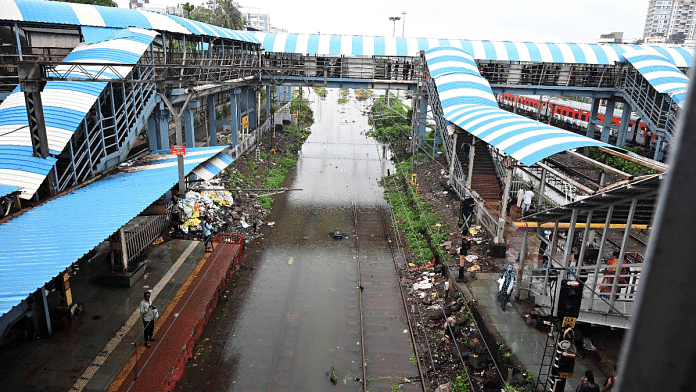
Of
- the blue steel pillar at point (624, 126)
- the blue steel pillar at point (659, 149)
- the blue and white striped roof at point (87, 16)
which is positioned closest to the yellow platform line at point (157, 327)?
the blue and white striped roof at point (87, 16)

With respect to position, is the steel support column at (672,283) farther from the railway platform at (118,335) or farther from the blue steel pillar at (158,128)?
the blue steel pillar at (158,128)

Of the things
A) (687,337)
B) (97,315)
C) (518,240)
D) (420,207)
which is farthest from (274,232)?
(687,337)

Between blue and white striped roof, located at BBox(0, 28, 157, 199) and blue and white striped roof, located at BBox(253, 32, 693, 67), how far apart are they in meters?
19.5

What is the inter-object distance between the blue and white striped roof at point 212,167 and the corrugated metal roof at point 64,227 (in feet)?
3.60

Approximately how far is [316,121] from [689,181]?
51.1 meters

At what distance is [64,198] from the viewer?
36.5 ft

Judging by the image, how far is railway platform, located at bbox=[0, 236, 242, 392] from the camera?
9.20 meters

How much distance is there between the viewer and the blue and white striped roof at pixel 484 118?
11930 mm

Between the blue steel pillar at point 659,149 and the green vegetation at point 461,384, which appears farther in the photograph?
the blue steel pillar at point 659,149

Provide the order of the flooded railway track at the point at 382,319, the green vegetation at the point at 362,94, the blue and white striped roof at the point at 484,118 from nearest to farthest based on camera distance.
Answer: the flooded railway track at the point at 382,319, the blue and white striped roof at the point at 484,118, the green vegetation at the point at 362,94

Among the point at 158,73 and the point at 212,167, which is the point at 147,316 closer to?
the point at 212,167

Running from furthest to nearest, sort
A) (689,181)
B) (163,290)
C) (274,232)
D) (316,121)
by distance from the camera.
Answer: (316,121), (274,232), (163,290), (689,181)

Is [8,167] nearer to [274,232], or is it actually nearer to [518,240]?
[274,232]

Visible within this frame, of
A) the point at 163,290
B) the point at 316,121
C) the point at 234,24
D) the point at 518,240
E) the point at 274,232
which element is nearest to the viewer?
the point at 163,290
